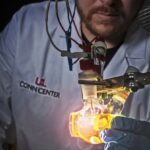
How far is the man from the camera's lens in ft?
3.86

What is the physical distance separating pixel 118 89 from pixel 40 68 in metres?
0.40

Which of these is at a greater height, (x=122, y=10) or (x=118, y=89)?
(x=122, y=10)

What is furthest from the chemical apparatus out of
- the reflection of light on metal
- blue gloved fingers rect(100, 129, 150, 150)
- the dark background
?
the dark background

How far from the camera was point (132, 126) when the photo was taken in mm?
974

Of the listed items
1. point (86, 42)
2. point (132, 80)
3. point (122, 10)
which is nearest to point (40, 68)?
point (86, 42)

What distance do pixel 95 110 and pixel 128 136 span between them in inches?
7.7

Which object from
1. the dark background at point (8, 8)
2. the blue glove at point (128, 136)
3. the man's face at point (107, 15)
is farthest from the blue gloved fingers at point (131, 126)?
the dark background at point (8, 8)

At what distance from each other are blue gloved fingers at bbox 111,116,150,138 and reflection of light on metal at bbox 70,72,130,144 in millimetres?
42

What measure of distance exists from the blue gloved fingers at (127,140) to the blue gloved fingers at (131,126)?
14 millimetres

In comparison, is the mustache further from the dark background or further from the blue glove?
the dark background

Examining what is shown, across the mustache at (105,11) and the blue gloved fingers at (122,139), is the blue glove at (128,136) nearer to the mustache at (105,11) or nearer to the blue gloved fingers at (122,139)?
the blue gloved fingers at (122,139)

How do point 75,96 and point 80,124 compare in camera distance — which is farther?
point 75,96

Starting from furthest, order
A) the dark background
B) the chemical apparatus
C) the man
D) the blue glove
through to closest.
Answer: the dark background → the man → the blue glove → the chemical apparatus

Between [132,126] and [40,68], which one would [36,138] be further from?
[132,126]
